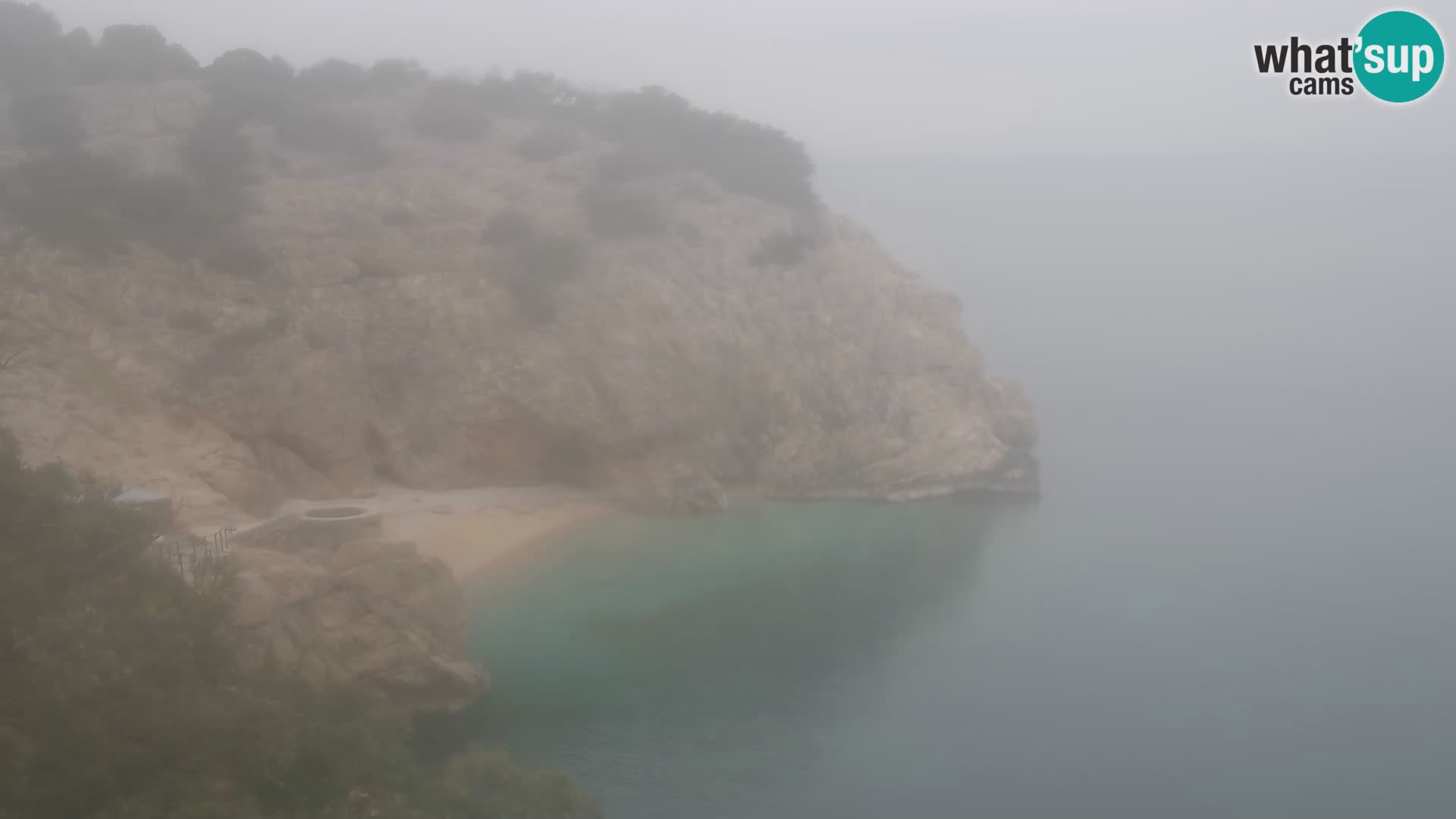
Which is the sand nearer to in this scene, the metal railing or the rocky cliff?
the rocky cliff

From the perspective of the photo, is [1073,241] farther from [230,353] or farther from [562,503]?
[230,353]

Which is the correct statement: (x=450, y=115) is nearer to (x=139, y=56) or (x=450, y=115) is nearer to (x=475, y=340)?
(x=139, y=56)

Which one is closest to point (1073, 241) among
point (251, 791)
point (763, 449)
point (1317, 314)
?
point (1317, 314)

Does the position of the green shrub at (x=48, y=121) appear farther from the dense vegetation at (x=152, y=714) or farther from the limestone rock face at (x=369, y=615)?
the dense vegetation at (x=152, y=714)

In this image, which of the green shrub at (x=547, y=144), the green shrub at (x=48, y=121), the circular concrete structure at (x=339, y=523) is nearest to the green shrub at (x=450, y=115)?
the green shrub at (x=547, y=144)

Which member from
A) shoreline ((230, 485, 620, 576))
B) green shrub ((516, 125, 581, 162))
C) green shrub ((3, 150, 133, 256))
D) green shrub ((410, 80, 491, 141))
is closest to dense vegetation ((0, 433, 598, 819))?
shoreline ((230, 485, 620, 576))

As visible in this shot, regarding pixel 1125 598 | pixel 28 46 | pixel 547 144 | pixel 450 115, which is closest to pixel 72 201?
pixel 28 46
